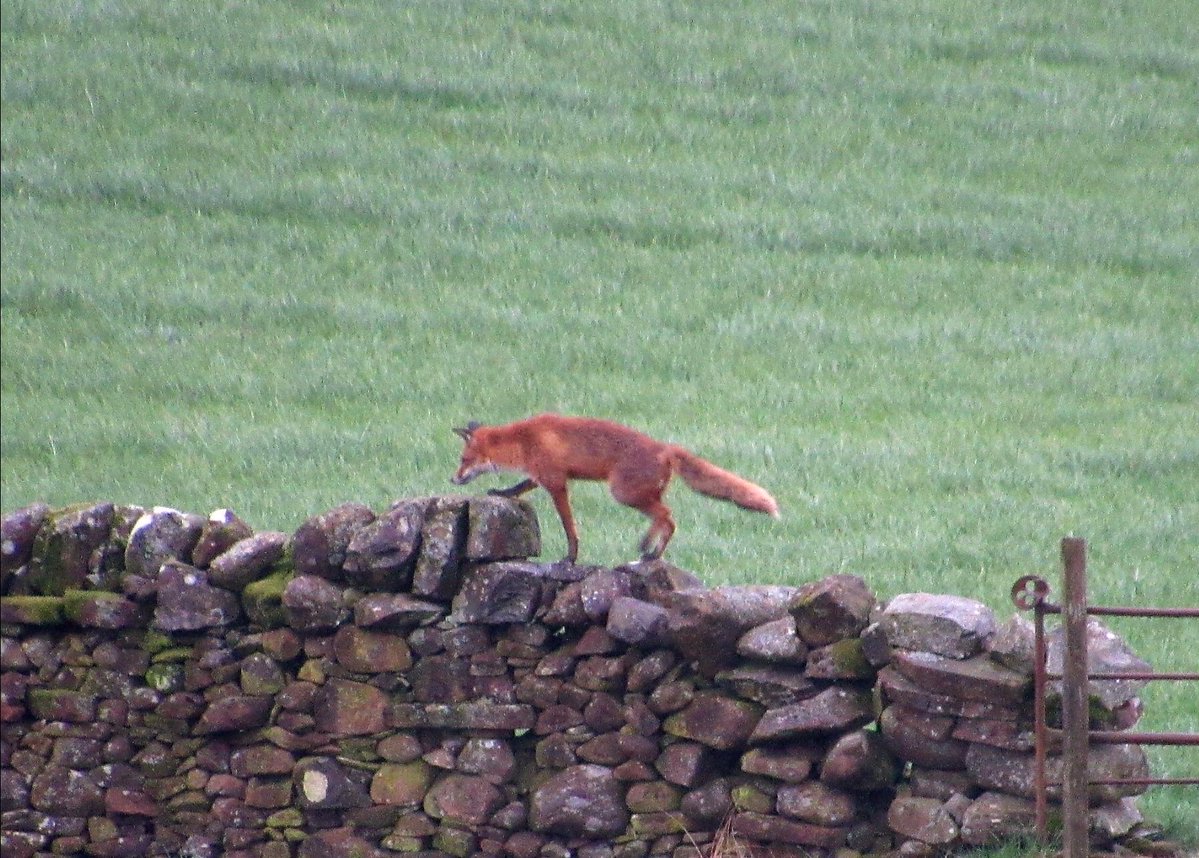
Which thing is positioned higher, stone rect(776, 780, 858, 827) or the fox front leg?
the fox front leg

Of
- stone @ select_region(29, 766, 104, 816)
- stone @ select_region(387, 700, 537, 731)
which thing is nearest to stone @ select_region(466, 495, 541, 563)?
stone @ select_region(387, 700, 537, 731)

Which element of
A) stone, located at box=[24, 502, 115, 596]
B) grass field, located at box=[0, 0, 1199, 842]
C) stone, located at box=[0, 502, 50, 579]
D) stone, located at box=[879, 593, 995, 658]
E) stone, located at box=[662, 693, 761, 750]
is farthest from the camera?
grass field, located at box=[0, 0, 1199, 842]

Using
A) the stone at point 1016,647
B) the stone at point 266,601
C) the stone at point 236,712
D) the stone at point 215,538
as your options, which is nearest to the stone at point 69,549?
the stone at point 215,538

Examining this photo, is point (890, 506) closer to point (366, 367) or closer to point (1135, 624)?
point (1135, 624)

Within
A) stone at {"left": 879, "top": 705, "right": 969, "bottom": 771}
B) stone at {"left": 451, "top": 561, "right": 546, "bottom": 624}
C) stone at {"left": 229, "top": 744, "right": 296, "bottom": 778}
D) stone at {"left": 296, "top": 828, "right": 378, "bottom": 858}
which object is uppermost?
stone at {"left": 451, "top": 561, "right": 546, "bottom": 624}

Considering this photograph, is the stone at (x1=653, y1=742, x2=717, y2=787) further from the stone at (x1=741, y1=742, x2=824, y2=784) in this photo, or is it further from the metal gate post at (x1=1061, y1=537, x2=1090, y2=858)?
the metal gate post at (x1=1061, y1=537, x2=1090, y2=858)

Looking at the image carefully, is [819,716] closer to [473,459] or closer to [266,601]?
[473,459]

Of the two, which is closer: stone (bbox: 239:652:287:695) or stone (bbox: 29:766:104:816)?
stone (bbox: 239:652:287:695)

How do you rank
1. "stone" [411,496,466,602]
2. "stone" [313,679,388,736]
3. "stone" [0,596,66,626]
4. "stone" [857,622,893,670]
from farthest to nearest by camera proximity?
"stone" [0,596,66,626] → "stone" [313,679,388,736] → "stone" [411,496,466,602] → "stone" [857,622,893,670]

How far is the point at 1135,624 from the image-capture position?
11797 mm

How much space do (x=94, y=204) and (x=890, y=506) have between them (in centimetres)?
1140

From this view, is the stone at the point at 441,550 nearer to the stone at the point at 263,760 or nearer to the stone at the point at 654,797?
the stone at the point at 263,760

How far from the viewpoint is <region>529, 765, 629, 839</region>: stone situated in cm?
848

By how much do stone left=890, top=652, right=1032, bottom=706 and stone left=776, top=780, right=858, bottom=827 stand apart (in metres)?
0.73
